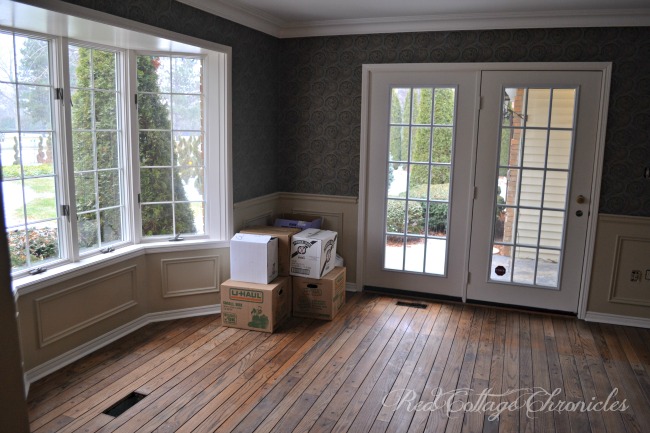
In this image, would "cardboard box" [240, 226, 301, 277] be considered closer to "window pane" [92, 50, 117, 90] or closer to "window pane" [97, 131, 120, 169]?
"window pane" [97, 131, 120, 169]

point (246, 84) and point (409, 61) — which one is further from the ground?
point (409, 61)

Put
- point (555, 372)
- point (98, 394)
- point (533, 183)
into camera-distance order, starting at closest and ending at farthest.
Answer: point (98, 394) → point (555, 372) → point (533, 183)

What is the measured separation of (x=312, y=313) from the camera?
4.34 m

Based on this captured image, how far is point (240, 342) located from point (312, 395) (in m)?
0.92

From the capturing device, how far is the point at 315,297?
14.2ft

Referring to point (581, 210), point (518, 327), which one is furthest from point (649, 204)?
point (518, 327)

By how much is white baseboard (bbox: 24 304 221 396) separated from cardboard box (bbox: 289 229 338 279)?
2.56 ft

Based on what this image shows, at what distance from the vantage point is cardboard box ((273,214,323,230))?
4777mm

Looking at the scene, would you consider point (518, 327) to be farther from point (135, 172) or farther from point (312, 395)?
point (135, 172)

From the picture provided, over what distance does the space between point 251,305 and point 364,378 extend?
3.67 feet

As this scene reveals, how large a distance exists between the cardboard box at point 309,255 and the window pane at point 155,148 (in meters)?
1.21

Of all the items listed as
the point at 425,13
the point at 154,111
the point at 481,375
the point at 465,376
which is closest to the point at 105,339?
the point at 154,111

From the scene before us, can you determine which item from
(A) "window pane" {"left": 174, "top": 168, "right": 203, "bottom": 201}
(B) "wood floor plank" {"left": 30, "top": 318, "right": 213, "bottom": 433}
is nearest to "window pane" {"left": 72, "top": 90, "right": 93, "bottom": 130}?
(A) "window pane" {"left": 174, "top": 168, "right": 203, "bottom": 201}

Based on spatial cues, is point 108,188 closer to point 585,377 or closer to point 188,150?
point 188,150
